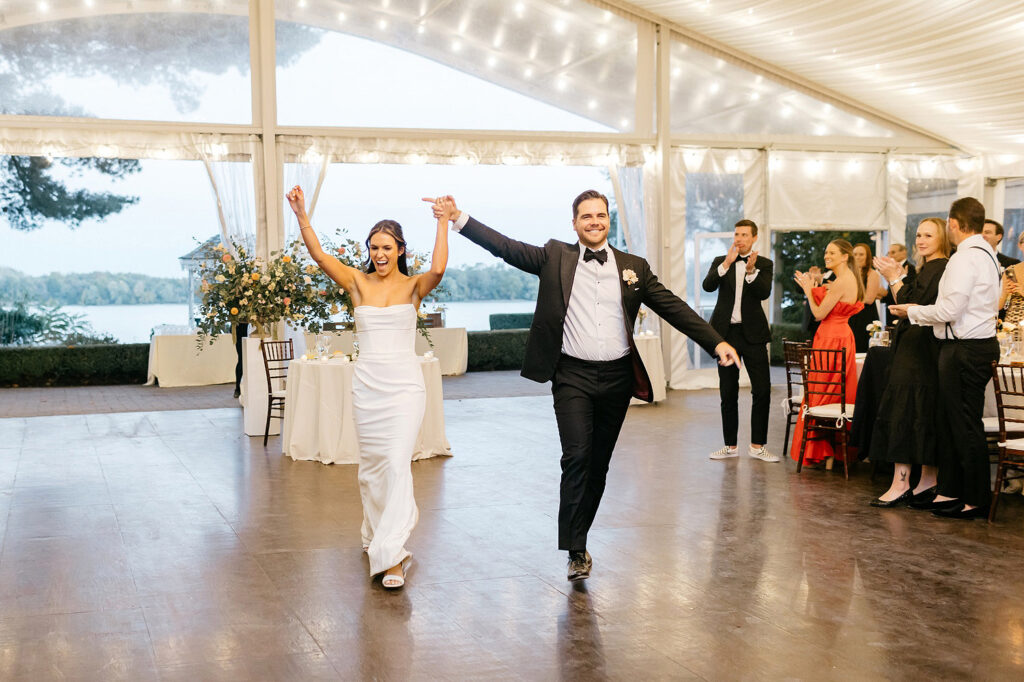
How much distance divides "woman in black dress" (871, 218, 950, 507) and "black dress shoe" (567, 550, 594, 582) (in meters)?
2.35

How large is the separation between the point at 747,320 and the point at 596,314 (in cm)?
337

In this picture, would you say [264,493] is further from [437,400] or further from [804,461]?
[804,461]

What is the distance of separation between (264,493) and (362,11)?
8.01 meters

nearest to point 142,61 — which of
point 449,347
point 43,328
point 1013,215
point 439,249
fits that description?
point 43,328

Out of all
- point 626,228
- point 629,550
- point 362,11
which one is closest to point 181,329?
point 362,11

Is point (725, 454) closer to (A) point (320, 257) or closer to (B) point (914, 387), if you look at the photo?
(B) point (914, 387)

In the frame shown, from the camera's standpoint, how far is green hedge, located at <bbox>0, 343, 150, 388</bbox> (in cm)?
1430

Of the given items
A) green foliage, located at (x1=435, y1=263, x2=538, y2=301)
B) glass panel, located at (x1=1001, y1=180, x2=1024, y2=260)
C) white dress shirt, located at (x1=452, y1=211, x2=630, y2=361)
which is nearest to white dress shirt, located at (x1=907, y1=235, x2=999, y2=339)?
white dress shirt, located at (x1=452, y1=211, x2=630, y2=361)

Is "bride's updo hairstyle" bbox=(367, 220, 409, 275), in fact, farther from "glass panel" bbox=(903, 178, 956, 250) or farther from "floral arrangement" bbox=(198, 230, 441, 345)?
"glass panel" bbox=(903, 178, 956, 250)

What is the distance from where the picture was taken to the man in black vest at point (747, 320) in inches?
291

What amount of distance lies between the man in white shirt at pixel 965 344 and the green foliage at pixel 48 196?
13.8 m

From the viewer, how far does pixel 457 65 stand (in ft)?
43.4

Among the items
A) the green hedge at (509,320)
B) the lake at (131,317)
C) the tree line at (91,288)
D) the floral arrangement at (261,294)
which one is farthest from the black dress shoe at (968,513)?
the green hedge at (509,320)

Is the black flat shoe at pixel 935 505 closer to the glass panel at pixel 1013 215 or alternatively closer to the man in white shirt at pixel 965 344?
the man in white shirt at pixel 965 344
